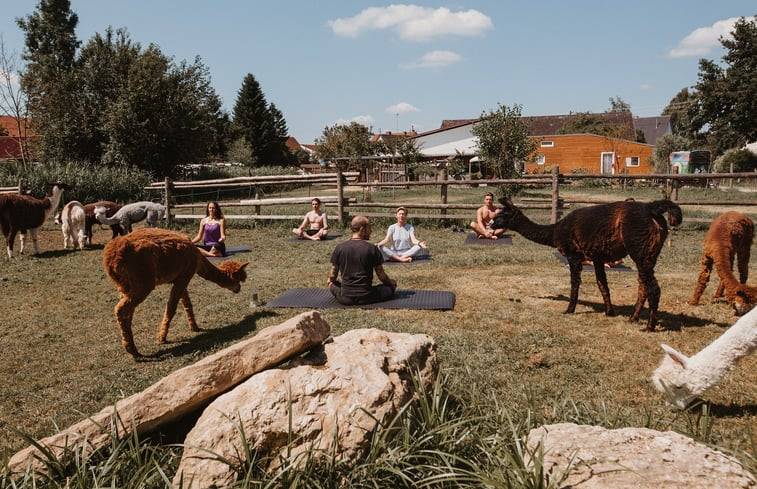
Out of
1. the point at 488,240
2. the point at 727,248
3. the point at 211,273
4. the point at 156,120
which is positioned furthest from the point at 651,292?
the point at 156,120

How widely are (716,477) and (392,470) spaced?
1.41 meters

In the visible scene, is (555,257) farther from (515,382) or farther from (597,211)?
(515,382)

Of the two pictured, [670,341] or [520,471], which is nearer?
[520,471]

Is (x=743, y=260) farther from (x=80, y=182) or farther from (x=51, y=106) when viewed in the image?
→ (x=51, y=106)

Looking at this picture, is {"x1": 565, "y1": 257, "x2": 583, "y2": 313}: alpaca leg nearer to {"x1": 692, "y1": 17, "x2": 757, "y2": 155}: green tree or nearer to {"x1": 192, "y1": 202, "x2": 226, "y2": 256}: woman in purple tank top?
{"x1": 192, "y1": 202, "x2": 226, "y2": 256}: woman in purple tank top

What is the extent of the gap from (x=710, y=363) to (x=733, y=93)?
4061 centimetres

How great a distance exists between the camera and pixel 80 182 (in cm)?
1891

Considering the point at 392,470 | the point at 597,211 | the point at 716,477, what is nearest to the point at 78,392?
the point at 392,470

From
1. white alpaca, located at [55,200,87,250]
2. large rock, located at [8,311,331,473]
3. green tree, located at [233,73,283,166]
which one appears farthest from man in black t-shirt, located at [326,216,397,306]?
green tree, located at [233,73,283,166]

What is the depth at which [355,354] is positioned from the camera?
3.10 m

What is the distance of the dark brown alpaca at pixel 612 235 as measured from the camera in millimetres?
5340

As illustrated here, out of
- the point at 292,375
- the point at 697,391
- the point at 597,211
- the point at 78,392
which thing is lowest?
the point at 78,392

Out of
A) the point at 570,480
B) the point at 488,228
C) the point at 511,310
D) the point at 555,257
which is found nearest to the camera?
the point at 570,480

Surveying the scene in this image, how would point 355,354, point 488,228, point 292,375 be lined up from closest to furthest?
point 292,375
point 355,354
point 488,228
